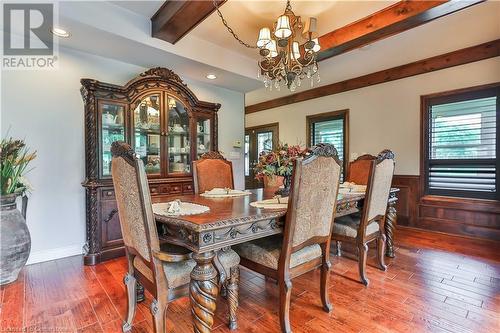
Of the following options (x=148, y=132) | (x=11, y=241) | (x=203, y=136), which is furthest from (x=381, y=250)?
(x=11, y=241)

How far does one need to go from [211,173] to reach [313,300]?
150 cm

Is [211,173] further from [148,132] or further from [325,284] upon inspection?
[325,284]

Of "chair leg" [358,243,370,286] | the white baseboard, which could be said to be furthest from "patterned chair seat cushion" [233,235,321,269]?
the white baseboard

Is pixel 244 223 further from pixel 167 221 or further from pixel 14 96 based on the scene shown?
pixel 14 96

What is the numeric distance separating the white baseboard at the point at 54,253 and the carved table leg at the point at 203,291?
2.36 meters

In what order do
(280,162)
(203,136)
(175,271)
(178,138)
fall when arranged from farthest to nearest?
(203,136)
(178,138)
(280,162)
(175,271)

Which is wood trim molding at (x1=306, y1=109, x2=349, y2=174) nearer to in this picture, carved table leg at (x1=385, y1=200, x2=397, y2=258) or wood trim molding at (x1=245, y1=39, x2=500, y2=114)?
wood trim molding at (x1=245, y1=39, x2=500, y2=114)

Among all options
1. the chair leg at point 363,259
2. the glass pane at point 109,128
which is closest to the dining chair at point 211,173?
the glass pane at point 109,128

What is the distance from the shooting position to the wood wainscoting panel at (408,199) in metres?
4.05

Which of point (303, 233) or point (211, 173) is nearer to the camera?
point (303, 233)

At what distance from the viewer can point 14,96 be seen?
2.60 metres

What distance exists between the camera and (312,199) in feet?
5.13

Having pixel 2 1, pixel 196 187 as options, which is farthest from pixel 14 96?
pixel 196 187

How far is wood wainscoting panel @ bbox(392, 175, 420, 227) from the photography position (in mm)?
4047
